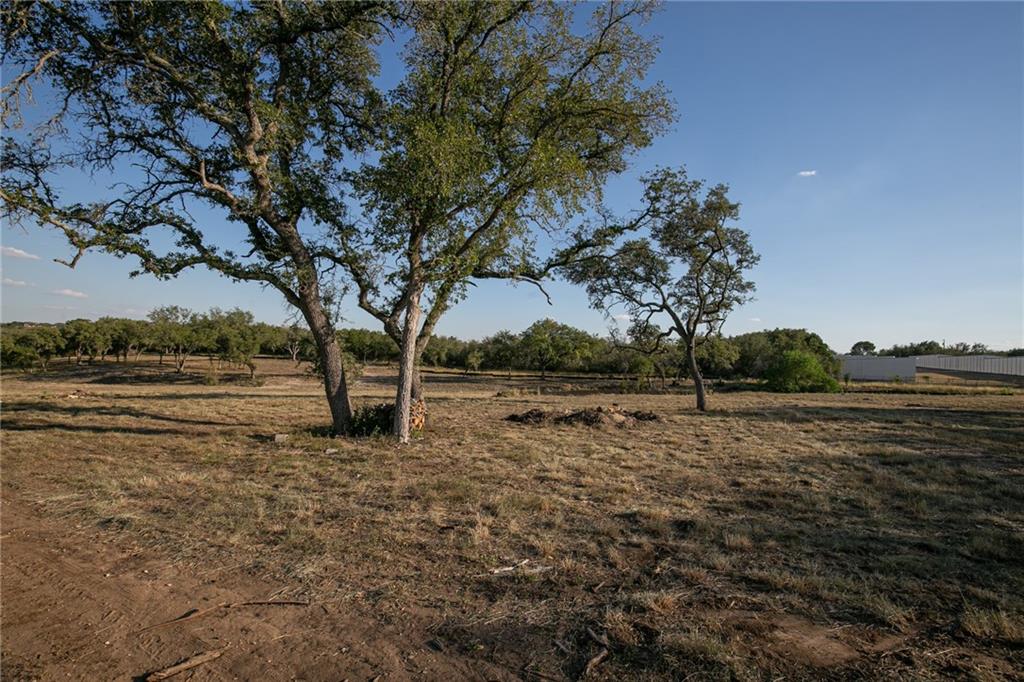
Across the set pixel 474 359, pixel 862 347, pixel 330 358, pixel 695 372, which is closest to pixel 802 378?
pixel 695 372

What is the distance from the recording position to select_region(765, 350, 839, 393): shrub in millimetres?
37281

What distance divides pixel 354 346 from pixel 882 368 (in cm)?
6040

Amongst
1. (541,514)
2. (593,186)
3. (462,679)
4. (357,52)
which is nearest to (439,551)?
(541,514)

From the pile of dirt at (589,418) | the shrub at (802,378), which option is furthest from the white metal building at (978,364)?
the pile of dirt at (589,418)

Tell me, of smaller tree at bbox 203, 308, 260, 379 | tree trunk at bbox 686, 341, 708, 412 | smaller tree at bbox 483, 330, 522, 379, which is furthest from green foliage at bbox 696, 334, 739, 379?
smaller tree at bbox 203, 308, 260, 379

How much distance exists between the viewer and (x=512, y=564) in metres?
4.75

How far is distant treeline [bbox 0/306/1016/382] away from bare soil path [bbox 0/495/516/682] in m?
34.0

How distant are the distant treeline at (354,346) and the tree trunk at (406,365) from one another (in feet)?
89.5

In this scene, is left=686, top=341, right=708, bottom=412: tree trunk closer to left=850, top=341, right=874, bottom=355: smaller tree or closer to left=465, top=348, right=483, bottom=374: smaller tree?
left=465, top=348, right=483, bottom=374: smaller tree

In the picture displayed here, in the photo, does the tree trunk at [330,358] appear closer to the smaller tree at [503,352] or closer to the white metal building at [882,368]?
the smaller tree at [503,352]

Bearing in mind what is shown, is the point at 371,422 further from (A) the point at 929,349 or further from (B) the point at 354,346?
(A) the point at 929,349

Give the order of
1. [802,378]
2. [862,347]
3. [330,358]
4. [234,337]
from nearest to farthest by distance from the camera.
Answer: [330,358] < [802,378] < [234,337] < [862,347]

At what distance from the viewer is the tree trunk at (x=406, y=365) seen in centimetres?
1184

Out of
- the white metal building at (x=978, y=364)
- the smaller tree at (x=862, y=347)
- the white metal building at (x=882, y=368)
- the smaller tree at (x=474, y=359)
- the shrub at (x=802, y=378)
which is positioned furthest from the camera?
the smaller tree at (x=862, y=347)
